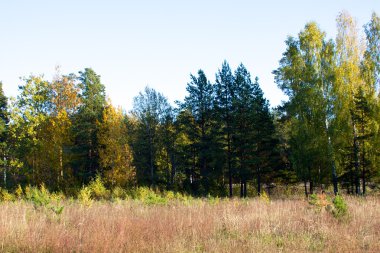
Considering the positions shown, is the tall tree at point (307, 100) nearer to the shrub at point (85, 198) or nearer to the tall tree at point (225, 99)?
the tall tree at point (225, 99)

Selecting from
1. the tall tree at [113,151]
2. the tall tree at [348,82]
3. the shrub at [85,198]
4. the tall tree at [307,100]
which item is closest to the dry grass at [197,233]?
the shrub at [85,198]

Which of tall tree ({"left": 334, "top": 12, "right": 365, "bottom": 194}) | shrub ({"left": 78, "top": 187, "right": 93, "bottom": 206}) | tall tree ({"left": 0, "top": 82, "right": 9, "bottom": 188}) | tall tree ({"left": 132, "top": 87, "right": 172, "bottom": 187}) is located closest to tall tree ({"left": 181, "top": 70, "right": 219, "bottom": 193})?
tall tree ({"left": 132, "top": 87, "right": 172, "bottom": 187})

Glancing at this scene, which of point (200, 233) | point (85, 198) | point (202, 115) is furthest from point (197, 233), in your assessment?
point (202, 115)

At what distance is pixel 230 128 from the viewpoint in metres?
27.2

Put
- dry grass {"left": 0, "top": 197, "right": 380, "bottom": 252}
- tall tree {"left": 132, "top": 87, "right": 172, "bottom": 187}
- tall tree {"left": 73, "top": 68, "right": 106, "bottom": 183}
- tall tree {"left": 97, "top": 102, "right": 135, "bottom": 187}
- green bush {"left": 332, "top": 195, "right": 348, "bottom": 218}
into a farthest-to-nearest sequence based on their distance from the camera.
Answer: tall tree {"left": 132, "top": 87, "right": 172, "bottom": 187} < tall tree {"left": 73, "top": 68, "right": 106, "bottom": 183} < tall tree {"left": 97, "top": 102, "right": 135, "bottom": 187} < green bush {"left": 332, "top": 195, "right": 348, "bottom": 218} < dry grass {"left": 0, "top": 197, "right": 380, "bottom": 252}

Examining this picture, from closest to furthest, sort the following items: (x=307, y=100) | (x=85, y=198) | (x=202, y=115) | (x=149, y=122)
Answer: (x=85, y=198) < (x=307, y=100) < (x=202, y=115) < (x=149, y=122)

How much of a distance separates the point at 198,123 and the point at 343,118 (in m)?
14.1

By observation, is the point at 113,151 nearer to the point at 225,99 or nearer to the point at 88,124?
the point at 88,124

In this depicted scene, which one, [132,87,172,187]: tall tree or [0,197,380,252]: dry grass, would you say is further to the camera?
[132,87,172,187]: tall tree

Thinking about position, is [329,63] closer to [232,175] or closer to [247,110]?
[247,110]

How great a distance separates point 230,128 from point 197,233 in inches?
813

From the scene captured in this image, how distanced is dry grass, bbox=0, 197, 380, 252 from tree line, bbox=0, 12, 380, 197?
12692 mm

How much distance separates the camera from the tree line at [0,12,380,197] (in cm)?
2028

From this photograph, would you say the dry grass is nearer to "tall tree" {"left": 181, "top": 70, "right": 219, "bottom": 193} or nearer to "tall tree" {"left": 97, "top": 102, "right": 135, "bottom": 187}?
"tall tree" {"left": 97, "top": 102, "right": 135, "bottom": 187}
